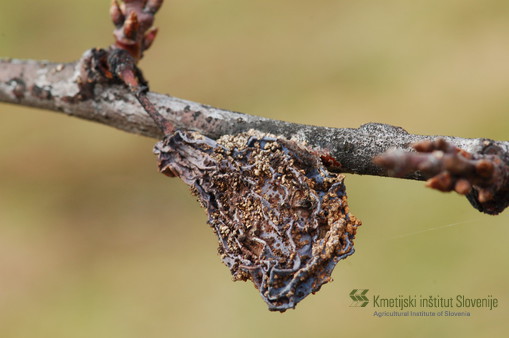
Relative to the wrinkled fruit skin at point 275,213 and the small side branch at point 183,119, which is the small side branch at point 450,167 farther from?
the wrinkled fruit skin at point 275,213

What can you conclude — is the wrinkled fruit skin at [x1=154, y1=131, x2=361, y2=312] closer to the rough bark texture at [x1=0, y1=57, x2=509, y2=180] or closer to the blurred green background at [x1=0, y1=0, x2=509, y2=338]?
the rough bark texture at [x1=0, y1=57, x2=509, y2=180]

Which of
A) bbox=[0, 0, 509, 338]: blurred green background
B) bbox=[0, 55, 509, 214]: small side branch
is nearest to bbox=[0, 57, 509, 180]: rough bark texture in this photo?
bbox=[0, 55, 509, 214]: small side branch

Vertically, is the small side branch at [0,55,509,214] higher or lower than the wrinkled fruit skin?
higher

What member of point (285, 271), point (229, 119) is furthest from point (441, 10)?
point (285, 271)

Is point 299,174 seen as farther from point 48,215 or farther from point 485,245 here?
point 48,215

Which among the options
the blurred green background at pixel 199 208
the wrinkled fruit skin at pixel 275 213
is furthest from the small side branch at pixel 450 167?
the blurred green background at pixel 199 208
